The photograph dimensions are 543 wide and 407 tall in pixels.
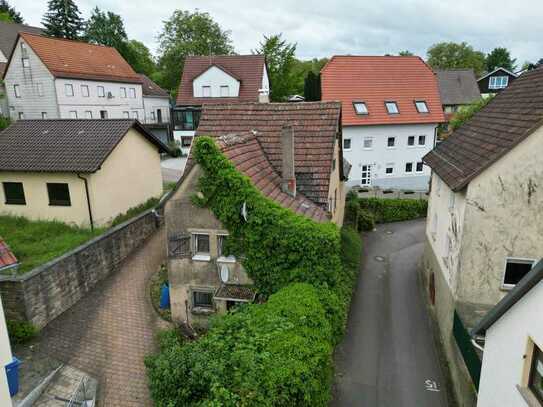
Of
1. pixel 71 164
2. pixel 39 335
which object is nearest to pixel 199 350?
pixel 39 335

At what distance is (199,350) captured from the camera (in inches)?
349

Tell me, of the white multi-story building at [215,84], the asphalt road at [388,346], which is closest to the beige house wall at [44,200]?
the asphalt road at [388,346]

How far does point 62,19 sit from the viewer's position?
59375mm

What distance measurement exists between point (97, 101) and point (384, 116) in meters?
29.0

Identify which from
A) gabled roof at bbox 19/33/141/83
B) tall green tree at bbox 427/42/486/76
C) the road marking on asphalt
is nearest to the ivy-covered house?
the road marking on asphalt

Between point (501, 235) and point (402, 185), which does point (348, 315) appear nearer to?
point (501, 235)

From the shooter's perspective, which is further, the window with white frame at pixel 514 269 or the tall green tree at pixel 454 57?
the tall green tree at pixel 454 57

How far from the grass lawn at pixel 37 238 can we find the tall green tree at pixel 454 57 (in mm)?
88929

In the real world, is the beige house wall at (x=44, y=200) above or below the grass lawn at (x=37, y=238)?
above

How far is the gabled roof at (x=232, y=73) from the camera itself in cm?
4175

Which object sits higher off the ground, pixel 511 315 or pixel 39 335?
pixel 511 315

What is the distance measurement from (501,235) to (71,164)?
17632 mm

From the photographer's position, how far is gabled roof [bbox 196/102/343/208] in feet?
51.9

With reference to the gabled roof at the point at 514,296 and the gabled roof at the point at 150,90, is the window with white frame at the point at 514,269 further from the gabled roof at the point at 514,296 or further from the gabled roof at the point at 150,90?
the gabled roof at the point at 150,90
